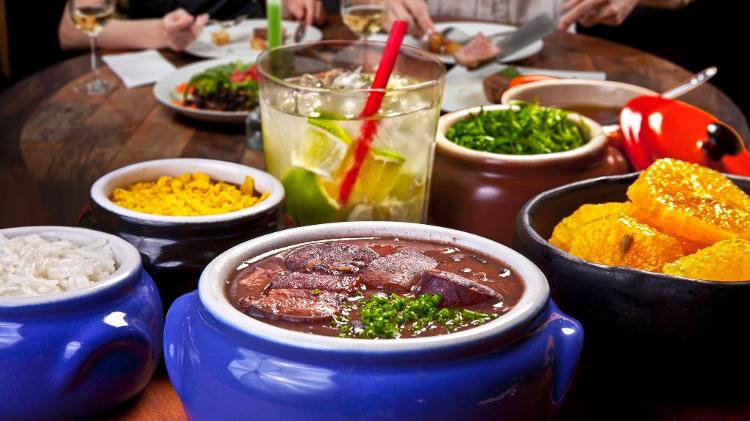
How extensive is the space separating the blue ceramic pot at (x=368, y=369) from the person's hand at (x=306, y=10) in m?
2.74

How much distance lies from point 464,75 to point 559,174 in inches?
52.8

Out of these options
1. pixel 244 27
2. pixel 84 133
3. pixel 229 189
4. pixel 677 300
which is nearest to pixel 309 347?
pixel 677 300

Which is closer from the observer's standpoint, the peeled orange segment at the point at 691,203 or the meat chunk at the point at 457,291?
the meat chunk at the point at 457,291

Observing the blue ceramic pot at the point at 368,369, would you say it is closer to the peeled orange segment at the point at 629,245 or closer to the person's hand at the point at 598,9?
the peeled orange segment at the point at 629,245

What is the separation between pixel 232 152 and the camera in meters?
2.19

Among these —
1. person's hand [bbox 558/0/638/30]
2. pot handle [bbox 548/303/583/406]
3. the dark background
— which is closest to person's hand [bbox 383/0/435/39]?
person's hand [bbox 558/0/638/30]

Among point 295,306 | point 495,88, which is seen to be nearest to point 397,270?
point 295,306

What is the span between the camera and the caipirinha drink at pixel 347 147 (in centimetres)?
133

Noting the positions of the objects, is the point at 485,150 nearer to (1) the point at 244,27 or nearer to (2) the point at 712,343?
(2) the point at 712,343

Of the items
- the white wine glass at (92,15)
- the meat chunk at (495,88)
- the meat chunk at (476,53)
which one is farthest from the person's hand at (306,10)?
the meat chunk at (495,88)

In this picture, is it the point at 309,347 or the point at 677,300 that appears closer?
the point at 309,347

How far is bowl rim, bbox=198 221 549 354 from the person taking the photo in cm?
78

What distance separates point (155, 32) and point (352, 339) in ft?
8.99

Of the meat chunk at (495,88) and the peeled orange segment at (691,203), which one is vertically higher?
the peeled orange segment at (691,203)
